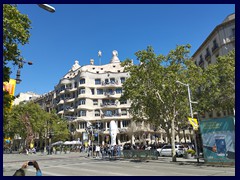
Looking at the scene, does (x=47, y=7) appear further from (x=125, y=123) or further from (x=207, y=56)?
(x=125, y=123)

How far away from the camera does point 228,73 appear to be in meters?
27.8

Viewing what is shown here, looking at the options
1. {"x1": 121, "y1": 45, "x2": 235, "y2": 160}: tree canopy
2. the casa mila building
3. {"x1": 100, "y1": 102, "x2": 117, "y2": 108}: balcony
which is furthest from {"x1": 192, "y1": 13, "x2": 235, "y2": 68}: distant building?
{"x1": 100, "y1": 102, "x2": 117, "y2": 108}: balcony

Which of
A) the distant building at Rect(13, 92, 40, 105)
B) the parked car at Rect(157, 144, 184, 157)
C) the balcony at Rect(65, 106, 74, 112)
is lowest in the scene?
the parked car at Rect(157, 144, 184, 157)

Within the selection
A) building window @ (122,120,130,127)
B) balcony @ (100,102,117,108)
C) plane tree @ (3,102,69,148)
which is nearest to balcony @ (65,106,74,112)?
plane tree @ (3,102,69,148)

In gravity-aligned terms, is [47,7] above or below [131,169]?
above

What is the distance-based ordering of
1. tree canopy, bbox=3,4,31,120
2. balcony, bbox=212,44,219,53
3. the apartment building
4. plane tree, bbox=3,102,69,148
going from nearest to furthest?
tree canopy, bbox=3,4,31,120 → balcony, bbox=212,44,219,53 → plane tree, bbox=3,102,69,148 → the apartment building

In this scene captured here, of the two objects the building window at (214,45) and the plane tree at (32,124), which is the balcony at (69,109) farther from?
the building window at (214,45)

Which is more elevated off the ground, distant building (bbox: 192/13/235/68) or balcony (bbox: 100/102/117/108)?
distant building (bbox: 192/13/235/68)

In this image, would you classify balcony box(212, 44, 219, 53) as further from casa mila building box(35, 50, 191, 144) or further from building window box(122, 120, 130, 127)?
building window box(122, 120, 130, 127)

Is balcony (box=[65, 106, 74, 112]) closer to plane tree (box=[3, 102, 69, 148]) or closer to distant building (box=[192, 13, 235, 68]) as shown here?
plane tree (box=[3, 102, 69, 148])

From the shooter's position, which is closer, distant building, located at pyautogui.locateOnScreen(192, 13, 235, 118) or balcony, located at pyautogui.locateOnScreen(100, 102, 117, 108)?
distant building, located at pyautogui.locateOnScreen(192, 13, 235, 118)

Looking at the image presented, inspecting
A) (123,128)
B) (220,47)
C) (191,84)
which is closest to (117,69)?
(123,128)

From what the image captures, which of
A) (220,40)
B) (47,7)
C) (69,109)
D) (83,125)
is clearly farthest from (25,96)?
(47,7)

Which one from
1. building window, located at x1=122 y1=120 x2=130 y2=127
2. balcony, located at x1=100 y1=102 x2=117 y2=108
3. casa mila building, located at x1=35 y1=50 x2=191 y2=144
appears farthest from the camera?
balcony, located at x1=100 y1=102 x2=117 y2=108
